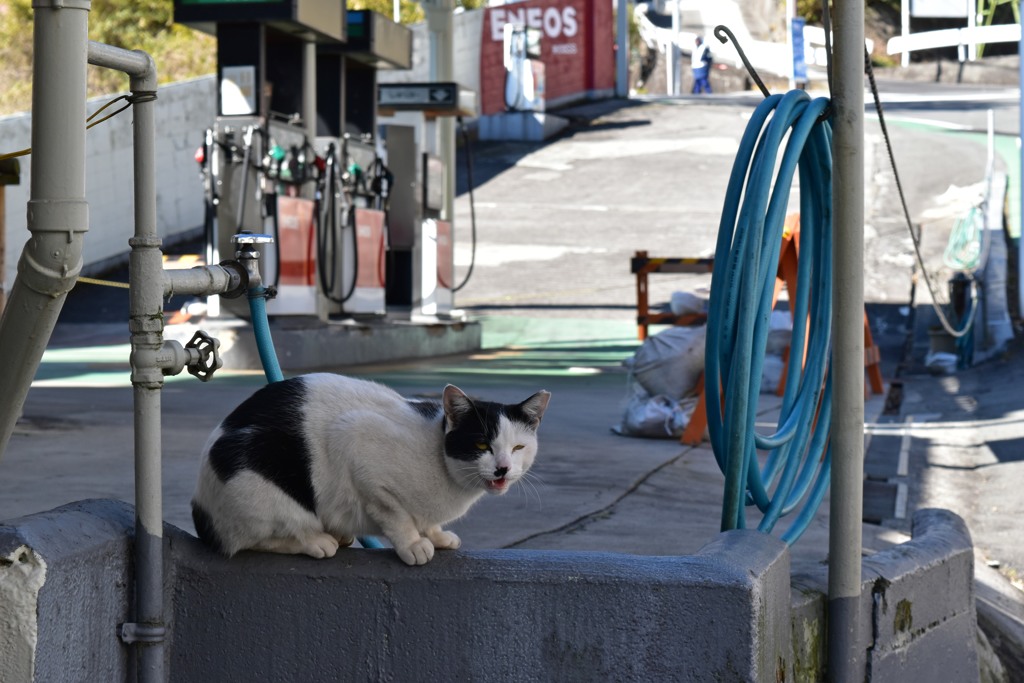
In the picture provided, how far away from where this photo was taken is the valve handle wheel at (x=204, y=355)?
2855 millimetres

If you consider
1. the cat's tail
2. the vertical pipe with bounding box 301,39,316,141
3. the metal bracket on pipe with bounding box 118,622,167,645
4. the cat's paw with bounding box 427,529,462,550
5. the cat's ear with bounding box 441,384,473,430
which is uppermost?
the vertical pipe with bounding box 301,39,316,141

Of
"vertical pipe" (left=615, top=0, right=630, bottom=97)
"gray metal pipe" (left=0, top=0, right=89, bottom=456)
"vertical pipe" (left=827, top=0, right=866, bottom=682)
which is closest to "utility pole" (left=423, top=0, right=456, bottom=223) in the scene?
"vertical pipe" (left=827, top=0, right=866, bottom=682)

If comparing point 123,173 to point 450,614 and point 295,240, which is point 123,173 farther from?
point 450,614

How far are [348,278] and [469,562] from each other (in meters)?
9.37

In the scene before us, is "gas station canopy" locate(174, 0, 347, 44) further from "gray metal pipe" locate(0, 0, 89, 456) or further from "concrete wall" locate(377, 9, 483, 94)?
"concrete wall" locate(377, 9, 483, 94)

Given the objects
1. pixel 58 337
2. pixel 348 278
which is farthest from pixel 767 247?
pixel 58 337

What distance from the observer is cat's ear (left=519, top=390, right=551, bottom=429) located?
303 centimetres

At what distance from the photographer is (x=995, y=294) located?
1441 centimetres

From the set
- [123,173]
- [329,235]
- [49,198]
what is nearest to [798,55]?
[123,173]

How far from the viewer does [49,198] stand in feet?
8.00

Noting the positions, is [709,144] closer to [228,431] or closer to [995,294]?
[995,294]

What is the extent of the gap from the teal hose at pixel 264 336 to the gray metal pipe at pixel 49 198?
65 cm

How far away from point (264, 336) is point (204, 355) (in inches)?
14.0

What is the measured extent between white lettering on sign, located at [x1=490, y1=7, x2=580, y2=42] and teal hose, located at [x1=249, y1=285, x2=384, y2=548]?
95.4 ft
